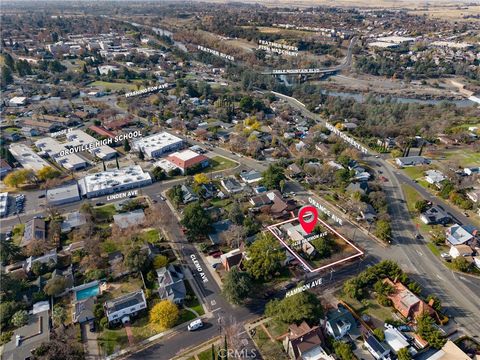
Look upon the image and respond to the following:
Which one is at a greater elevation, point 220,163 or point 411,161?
point 411,161

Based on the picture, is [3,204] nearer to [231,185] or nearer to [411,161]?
[231,185]

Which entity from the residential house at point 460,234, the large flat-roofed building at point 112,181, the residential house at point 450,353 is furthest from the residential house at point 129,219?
the residential house at point 460,234

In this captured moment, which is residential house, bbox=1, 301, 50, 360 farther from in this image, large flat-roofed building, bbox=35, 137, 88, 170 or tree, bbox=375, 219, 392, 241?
tree, bbox=375, 219, 392, 241

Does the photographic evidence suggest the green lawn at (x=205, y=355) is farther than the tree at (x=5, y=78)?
No

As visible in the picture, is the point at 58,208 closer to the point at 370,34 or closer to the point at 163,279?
the point at 163,279

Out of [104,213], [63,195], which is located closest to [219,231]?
[104,213]

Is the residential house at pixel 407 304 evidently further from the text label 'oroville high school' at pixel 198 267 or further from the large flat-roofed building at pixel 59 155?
the large flat-roofed building at pixel 59 155
